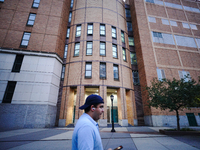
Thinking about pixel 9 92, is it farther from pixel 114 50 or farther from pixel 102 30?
pixel 102 30

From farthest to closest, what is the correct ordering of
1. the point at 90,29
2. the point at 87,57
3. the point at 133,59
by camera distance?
the point at 133,59
the point at 90,29
the point at 87,57

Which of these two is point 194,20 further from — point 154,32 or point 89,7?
point 89,7

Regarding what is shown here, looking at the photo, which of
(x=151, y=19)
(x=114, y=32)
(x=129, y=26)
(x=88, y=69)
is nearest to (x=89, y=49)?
(x=88, y=69)

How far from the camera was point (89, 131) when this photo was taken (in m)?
1.30

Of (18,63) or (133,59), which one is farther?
(133,59)

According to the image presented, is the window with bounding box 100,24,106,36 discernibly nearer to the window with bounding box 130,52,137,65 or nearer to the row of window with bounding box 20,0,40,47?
the window with bounding box 130,52,137,65

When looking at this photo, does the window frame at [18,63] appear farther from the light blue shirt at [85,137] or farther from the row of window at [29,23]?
the light blue shirt at [85,137]

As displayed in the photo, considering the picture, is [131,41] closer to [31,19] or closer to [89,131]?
[31,19]

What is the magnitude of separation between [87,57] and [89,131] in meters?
16.3

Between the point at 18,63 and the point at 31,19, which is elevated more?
the point at 31,19

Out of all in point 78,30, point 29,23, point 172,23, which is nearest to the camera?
point 29,23

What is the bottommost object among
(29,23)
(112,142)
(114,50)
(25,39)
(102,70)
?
(112,142)

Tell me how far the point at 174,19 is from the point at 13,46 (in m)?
31.3

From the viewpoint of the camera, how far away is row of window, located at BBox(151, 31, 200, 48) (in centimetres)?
2019
